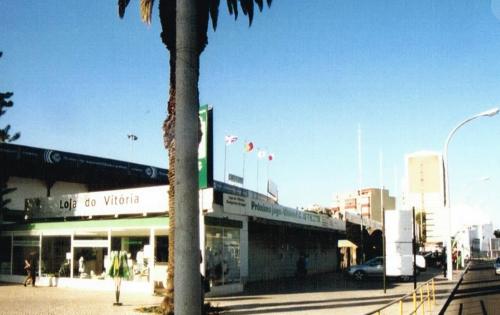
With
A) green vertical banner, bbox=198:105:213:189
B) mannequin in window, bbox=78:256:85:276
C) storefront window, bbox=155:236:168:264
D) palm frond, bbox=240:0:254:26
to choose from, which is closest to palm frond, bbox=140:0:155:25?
palm frond, bbox=240:0:254:26

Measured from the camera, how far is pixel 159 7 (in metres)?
16.0

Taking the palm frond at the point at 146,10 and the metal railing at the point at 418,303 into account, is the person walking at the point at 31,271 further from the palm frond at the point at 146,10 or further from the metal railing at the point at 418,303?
the metal railing at the point at 418,303

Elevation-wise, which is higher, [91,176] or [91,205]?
[91,176]

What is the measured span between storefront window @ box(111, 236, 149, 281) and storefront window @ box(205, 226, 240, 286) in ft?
9.71

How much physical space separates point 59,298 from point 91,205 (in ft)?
22.6

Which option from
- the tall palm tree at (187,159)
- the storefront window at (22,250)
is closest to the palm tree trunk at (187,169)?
the tall palm tree at (187,159)

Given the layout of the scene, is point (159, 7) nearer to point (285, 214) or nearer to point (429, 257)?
point (285, 214)

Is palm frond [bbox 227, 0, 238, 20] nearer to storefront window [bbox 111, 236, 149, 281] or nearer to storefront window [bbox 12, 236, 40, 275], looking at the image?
storefront window [bbox 111, 236, 149, 281]

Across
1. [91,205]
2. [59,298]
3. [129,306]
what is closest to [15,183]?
[91,205]

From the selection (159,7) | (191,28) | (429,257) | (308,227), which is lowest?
(429,257)

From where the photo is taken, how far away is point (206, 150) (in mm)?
17812

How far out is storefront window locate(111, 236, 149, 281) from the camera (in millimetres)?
22278

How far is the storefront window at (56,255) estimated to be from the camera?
24.9 metres

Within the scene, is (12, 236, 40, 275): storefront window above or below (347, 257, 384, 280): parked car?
above
